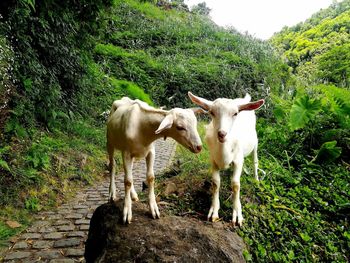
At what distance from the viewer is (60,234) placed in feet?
13.0

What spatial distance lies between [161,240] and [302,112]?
180 inches

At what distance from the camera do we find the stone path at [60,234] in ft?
11.3

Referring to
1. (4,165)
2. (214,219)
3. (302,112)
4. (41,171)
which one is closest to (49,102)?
(41,171)

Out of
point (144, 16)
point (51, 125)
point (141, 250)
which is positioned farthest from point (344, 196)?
point (144, 16)

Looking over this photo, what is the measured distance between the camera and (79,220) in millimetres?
4344

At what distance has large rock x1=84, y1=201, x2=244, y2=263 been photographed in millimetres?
2400

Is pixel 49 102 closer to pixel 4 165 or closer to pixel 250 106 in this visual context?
pixel 4 165

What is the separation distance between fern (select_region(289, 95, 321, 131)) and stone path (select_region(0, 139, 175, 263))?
3.10m

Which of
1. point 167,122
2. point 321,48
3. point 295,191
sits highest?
point 321,48

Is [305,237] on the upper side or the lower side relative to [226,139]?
lower

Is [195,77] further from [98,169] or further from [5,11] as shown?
[5,11]

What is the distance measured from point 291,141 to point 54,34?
516cm

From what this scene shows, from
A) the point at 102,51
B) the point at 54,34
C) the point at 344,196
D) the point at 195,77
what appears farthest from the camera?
the point at 195,77

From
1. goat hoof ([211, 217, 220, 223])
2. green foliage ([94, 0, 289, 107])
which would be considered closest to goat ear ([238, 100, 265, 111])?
goat hoof ([211, 217, 220, 223])
